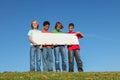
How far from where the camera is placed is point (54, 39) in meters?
21.9

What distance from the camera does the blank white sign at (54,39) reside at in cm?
2140

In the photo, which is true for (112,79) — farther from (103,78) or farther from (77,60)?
(77,60)

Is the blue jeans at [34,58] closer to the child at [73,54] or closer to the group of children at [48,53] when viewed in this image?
the group of children at [48,53]

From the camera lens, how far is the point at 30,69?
2016 cm

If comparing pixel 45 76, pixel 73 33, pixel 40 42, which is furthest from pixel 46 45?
pixel 45 76

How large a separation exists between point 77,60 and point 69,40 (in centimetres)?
139

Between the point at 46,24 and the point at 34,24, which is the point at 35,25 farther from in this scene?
the point at 46,24

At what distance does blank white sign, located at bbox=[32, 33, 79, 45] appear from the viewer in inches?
843

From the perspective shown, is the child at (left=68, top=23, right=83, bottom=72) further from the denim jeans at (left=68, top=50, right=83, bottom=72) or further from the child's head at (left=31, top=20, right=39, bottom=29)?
the child's head at (left=31, top=20, right=39, bottom=29)

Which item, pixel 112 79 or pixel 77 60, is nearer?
pixel 112 79

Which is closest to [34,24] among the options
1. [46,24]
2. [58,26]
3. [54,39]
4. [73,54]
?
[46,24]

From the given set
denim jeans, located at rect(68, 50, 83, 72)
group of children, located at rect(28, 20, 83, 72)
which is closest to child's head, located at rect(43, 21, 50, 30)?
group of children, located at rect(28, 20, 83, 72)

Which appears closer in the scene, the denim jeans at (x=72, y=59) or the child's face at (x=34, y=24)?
the child's face at (x=34, y=24)

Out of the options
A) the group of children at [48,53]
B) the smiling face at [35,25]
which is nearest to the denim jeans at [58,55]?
the group of children at [48,53]
